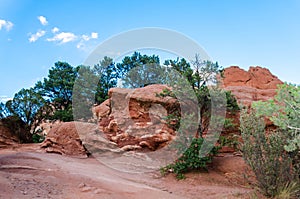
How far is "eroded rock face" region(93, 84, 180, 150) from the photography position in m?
12.0

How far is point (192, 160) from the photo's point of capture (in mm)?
9758

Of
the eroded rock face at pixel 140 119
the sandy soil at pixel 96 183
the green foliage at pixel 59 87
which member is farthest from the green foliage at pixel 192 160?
the green foliage at pixel 59 87

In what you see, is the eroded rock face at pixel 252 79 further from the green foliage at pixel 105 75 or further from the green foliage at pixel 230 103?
the green foliage at pixel 105 75

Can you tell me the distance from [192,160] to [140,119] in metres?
4.32

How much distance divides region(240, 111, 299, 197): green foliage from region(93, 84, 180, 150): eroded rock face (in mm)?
5370

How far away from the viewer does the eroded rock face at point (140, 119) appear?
1205 centimetres

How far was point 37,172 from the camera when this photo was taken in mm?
7277

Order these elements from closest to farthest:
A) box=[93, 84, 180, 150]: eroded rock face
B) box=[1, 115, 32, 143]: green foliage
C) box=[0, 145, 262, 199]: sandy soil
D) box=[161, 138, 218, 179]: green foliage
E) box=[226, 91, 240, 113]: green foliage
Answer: box=[0, 145, 262, 199]: sandy soil → box=[161, 138, 218, 179]: green foliage → box=[226, 91, 240, 113]: green foliage → box=[93, 84, 180, 150]: eroded rock face → box=[1, 115, 32, 143]: green foliage

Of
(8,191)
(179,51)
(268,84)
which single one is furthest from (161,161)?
(268,84)

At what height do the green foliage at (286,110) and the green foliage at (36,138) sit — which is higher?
the green foliage at (286,110)

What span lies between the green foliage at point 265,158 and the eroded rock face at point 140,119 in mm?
5370

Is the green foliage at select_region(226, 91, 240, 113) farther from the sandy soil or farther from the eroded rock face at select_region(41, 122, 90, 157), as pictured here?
the eroded rock face at select_region(41, 122, 90, 157)

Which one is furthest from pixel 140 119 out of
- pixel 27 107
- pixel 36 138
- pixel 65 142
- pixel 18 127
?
pixel 18 127

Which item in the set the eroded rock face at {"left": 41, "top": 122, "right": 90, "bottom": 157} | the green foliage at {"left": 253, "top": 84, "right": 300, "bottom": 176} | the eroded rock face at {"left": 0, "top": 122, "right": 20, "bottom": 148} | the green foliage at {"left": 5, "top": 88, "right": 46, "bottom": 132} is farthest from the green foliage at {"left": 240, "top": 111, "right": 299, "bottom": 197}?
the green foliage at {"left": 5, "top": 88, "right": 46, "bottom": 132}
